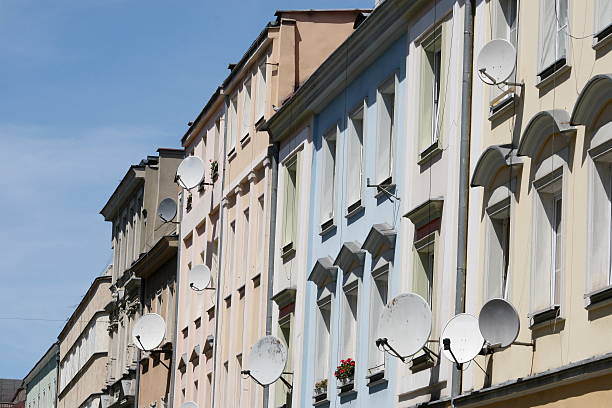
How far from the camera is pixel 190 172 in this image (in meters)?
46.2

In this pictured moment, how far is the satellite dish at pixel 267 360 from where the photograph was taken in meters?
33.4

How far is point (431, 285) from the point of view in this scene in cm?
2698

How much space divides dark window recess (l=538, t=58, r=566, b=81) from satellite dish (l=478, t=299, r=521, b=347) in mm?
3177

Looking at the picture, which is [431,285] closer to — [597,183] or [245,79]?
[597,183]

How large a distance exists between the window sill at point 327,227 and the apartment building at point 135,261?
60.0 feet

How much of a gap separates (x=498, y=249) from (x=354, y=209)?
26.1 ft

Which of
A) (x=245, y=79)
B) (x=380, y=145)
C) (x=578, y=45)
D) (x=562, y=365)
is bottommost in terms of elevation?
(x=562, y=365)

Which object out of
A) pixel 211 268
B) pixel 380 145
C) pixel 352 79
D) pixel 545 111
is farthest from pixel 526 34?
pixel 211 268

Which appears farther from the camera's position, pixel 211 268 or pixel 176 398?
pixel 176 398

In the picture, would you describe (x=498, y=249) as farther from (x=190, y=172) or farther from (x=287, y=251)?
(x=190, y=172)

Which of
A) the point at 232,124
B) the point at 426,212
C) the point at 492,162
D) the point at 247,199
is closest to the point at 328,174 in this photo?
the point at 247,199

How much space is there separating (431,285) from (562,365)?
22.0ft

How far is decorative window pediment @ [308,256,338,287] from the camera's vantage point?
107ft

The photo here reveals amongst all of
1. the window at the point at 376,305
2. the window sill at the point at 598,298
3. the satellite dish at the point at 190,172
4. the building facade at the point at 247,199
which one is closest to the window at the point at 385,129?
the window at the point at 376,305
